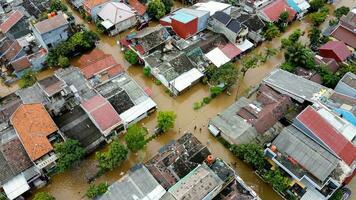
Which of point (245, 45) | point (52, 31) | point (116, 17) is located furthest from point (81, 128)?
point (245, 45)

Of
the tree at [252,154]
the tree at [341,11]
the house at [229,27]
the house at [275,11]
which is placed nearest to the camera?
the tree at [252,154]

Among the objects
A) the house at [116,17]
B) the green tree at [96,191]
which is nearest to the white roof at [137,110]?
the green tree at [96,191]

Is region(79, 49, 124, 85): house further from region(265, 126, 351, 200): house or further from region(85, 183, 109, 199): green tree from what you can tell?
region(265, 126, 351, 200): house

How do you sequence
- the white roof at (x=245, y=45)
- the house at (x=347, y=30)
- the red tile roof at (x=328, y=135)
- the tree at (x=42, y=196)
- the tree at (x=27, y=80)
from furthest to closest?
the house at (x=347, y=30) < the white roof at (x=245, y=45) < the tree at (x=27, y=80) < the red tile roof at (x=328, y=135) < the tree at (x=42, y=196)

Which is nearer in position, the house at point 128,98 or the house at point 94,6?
the house at point 128,98

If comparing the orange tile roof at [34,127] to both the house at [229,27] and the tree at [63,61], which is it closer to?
the tree at [63,61]

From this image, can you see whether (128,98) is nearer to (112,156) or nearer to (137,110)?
(137,110)

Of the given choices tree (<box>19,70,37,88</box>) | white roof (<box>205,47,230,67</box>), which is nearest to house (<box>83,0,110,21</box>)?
tree (<box>19,70,37,88</box>)

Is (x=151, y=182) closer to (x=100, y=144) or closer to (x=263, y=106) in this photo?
(x=100, y=144)
